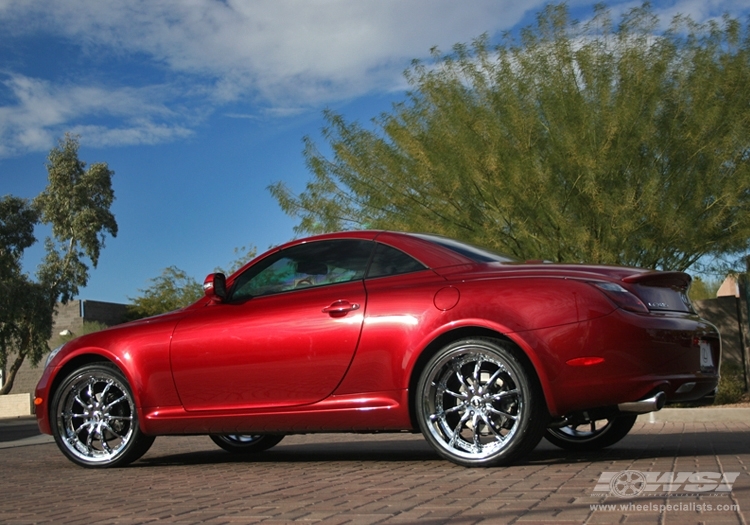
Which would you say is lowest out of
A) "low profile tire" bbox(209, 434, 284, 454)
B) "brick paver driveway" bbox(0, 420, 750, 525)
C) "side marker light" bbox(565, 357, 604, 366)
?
"brick paver driveway" bbox(0, 420, 750, 525)

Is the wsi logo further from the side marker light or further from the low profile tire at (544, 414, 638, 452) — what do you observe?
the low profile tire at (544, 414, 638, 452)

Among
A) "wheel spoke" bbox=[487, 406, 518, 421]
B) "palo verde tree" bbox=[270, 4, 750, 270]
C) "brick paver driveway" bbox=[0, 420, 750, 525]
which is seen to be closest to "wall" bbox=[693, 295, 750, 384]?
"palo verde tree" bbox=[270, 4, 750, 270]

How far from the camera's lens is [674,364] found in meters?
5.46

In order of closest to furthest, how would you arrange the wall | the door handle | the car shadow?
the door handle → the car shadow → the wall

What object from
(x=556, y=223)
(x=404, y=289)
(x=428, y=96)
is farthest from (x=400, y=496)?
(x=428, y=96)

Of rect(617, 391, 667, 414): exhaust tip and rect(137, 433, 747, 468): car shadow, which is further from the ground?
rect(617, 391, 667, 414): exhaust tip

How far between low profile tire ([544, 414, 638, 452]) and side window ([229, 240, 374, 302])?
1962 millimetres

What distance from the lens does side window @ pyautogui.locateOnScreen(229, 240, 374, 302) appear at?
21.2 feet

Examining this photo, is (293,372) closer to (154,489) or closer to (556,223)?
(154,489)

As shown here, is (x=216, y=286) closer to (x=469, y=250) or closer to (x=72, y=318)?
(x=469, y=250)

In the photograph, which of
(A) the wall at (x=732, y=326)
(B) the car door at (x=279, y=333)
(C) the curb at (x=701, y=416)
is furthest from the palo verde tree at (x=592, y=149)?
(B) the car door at (x=279, y=333)

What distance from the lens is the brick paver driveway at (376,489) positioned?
4.05 metres

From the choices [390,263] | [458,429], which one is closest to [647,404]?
[458,429]

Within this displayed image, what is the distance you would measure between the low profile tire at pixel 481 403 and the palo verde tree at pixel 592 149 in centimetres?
827
